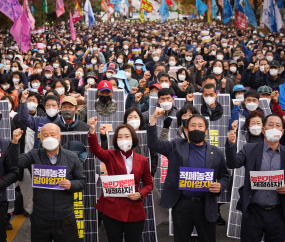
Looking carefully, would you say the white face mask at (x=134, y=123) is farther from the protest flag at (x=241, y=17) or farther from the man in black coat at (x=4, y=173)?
the protest flag at (x=241, y=17)

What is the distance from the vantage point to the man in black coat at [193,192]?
14.3 ft

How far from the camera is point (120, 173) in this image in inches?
175

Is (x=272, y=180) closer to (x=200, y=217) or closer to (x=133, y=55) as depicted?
(x=200, y=217)

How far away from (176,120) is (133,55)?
12.1 meters

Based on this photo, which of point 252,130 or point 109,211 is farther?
point 252,130

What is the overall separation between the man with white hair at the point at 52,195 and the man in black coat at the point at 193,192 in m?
0.96

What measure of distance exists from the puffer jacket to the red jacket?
298 mm

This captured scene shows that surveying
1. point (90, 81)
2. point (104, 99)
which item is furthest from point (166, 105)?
point (90, 81)

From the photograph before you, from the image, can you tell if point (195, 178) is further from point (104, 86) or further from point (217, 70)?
point (217, 70)

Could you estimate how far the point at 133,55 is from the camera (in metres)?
17.9

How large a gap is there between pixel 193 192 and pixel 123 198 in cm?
77

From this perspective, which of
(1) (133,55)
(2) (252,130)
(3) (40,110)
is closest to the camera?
(2) (252,130)

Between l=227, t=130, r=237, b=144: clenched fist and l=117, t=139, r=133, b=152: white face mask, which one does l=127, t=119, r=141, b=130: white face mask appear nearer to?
l=117, t=139, r=133, b=152: white face mask

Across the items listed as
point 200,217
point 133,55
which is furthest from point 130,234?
point 133,55
